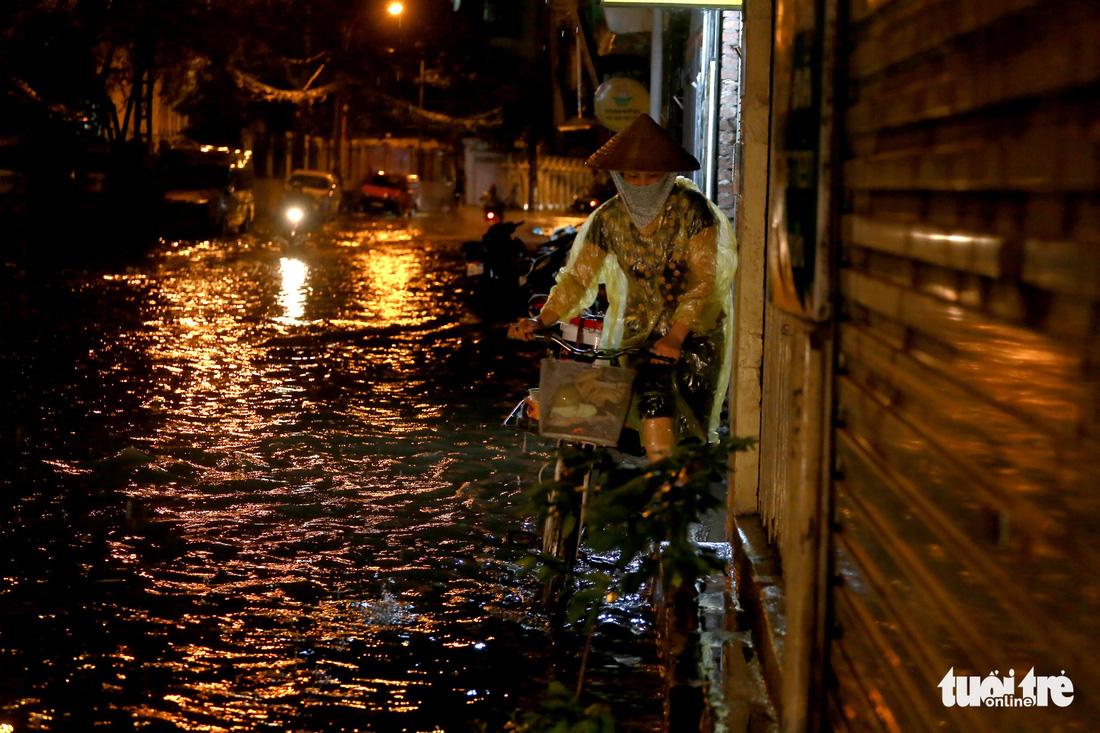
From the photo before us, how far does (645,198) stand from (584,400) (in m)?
1.08

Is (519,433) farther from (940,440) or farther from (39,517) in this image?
(940,440)

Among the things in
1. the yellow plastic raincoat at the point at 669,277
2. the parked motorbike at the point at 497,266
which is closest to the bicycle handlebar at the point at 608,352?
the yellow plastic raincoat at the point at 669,277

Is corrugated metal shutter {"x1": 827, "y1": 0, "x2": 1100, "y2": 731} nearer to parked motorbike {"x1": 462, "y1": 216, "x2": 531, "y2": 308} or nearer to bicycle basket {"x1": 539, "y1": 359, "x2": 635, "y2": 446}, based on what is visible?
bicycle basket {"x1": 539, "y1": 359, "x2": 635, "y2": 446}

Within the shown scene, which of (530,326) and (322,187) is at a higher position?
(322,187)

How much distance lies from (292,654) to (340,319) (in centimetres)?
1106

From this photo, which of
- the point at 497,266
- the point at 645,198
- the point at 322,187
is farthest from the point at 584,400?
the point at 322,187

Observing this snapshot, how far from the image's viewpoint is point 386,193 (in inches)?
1845

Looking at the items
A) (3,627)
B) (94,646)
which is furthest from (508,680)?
(3,627)

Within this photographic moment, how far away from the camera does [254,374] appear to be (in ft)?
36.6

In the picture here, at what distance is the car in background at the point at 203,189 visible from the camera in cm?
2917

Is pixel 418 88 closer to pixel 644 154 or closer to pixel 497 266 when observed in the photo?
pixel 497 266

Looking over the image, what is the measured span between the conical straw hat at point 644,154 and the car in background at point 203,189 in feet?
84.1

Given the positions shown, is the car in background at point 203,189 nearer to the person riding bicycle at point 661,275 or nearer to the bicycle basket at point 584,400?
the person riding bicycle at point 661,275

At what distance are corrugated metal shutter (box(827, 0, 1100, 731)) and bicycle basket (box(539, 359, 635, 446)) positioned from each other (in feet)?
6.35
